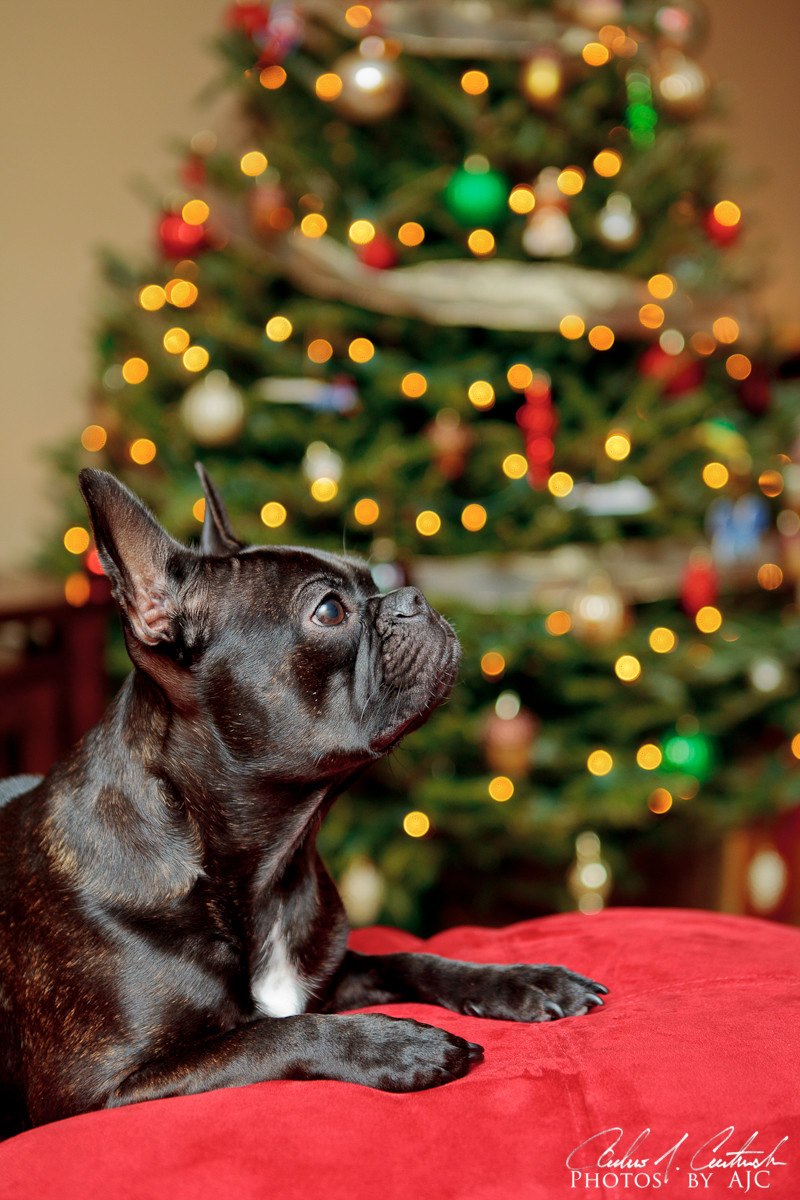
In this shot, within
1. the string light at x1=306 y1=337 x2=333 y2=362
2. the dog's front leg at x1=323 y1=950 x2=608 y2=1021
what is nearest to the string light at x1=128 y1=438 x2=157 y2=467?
the string light at x1=306 y1=337 x2=333 y2=362

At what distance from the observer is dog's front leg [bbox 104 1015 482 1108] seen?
1.12m

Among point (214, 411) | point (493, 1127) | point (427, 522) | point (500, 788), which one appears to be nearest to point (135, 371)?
point (214, 411)

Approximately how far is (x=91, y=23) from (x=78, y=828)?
3808mm

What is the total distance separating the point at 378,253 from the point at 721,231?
4.20 feet

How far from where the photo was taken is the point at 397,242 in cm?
340

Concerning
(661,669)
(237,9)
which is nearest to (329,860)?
(661,669)

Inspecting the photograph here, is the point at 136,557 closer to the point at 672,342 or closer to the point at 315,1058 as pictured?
the point at 315,1058

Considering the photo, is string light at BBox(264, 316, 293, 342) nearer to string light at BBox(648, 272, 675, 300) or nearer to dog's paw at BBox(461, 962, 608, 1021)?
string light at BBox(648, 272, 675, 300)

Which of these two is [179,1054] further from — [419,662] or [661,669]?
[661,669]

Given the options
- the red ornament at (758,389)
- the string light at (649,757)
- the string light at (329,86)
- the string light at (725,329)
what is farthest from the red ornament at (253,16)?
the string light at (649,757)

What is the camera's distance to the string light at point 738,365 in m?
3.87

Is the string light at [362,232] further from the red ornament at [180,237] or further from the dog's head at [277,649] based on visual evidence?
the dog's head at [277,649]

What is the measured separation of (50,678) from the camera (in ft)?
10.6

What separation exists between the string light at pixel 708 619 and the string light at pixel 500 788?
2.83 feet
